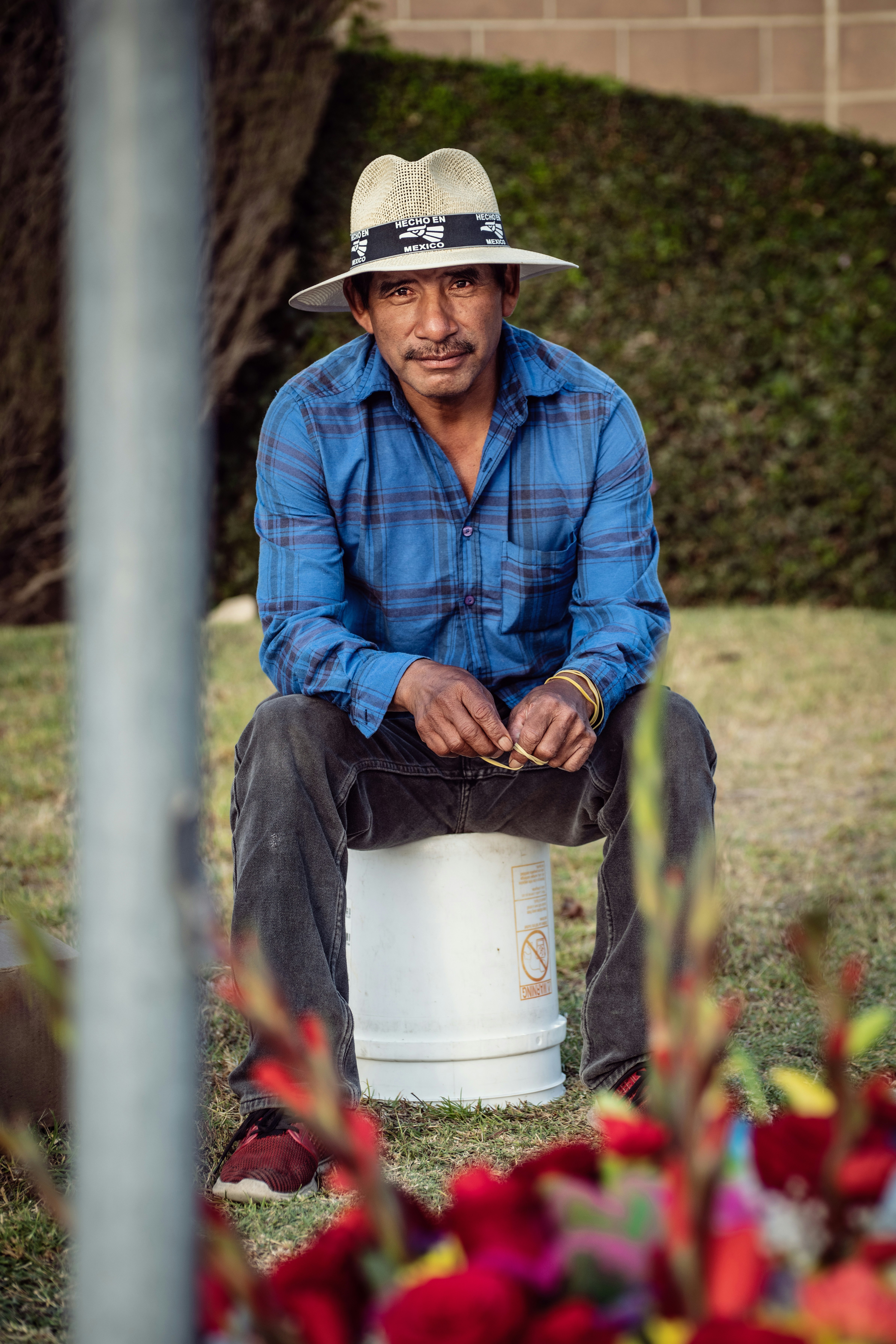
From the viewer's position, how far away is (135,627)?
2.44 ft

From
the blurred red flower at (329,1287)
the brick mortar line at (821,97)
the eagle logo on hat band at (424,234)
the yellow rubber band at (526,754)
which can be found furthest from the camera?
the brick mortar line at (821,97)

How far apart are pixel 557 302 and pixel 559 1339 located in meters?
7.07

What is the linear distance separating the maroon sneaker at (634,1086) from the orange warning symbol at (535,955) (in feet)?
0.73

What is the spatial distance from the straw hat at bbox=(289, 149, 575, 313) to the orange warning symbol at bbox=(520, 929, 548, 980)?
1.15m

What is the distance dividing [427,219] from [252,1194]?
161 cm

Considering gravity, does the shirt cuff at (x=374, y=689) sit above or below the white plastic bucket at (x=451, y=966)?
above

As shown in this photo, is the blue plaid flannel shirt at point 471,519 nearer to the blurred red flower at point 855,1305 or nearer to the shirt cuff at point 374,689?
the shirt cuff at point 374,689

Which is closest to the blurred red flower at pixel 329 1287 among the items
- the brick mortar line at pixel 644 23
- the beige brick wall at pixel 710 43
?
the beige brick wall at pixel 710 43

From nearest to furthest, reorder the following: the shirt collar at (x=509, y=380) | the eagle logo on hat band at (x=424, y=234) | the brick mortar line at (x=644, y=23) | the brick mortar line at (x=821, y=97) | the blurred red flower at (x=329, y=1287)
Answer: the blurred red flower at (x=329, y=1287) < the eagle logo on hat band at (x=424, y=234) < the shirt collar at (x=509, y=380) < the brick mortar line at (x=644, y=23) < the brick mortar line at (x=821, y=97)

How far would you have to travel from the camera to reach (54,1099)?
7.46ft

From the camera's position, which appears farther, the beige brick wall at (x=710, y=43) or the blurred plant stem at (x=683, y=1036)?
the beige brick wall at (x=710, y=43)

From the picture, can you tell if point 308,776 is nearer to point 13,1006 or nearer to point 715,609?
point 13,1006

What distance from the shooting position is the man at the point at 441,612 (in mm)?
2191

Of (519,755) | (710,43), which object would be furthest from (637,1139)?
(710,43)
